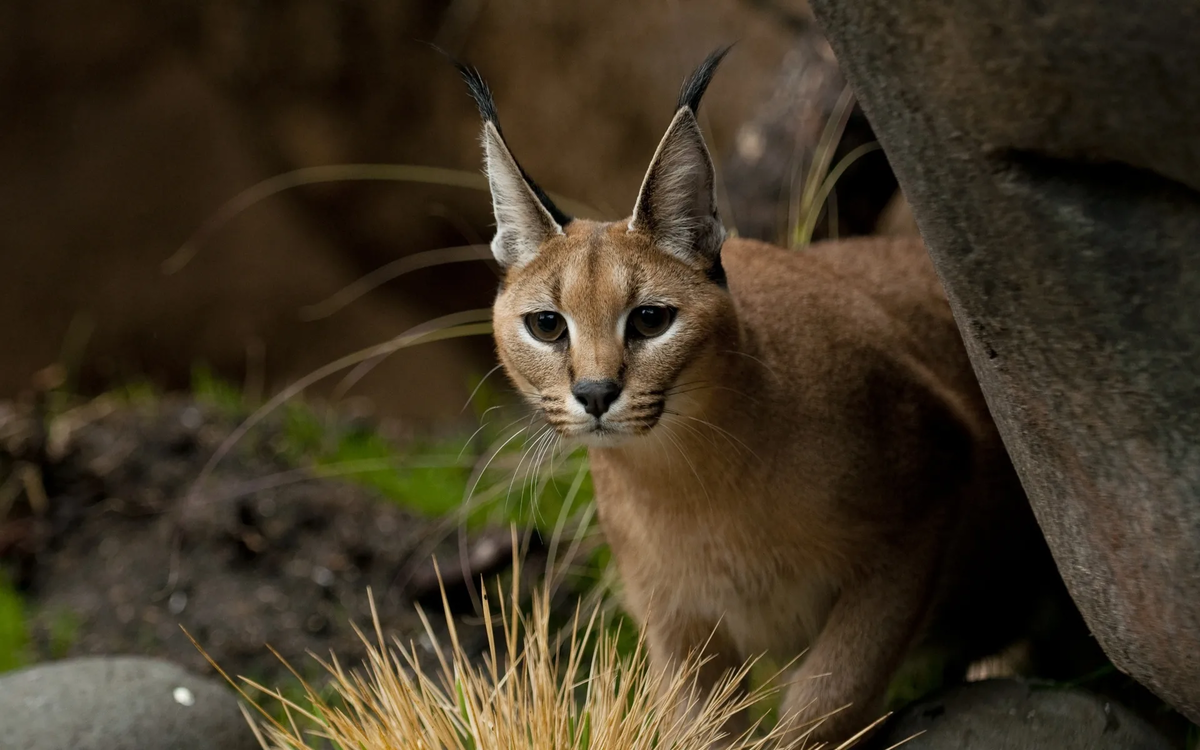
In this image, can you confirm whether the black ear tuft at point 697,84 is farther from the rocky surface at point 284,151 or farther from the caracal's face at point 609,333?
the rocky surface at point 284,151

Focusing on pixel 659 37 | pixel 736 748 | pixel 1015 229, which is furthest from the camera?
pixel 659 37

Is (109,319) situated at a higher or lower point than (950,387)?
lower

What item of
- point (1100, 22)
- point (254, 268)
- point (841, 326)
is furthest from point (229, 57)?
point (1100, 22)

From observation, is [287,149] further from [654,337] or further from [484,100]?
[654,337]

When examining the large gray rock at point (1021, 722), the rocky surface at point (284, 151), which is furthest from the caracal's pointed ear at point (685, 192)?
the rocky surface at point (284, 151)

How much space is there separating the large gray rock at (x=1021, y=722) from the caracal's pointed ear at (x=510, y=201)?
4.34 feet

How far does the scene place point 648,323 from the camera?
7.84ft

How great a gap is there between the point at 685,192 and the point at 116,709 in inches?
69.5

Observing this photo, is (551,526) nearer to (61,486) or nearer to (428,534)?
(428,534)

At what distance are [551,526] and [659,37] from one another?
8.27 ft

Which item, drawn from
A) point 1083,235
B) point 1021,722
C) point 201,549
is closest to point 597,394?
point 1083,235

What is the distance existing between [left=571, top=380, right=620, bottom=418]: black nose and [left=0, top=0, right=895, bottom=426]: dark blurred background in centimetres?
324

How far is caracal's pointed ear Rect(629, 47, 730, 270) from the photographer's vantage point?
2.30 m

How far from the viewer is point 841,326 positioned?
2826 mm
